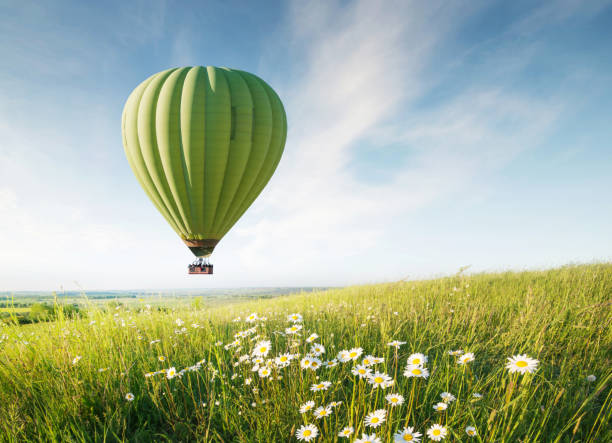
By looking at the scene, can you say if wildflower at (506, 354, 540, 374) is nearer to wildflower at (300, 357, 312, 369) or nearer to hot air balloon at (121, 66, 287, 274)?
wildflower at (300, 357, 312, 369)

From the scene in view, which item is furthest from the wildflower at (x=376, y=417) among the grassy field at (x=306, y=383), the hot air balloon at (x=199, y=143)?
the hot air balloon at (x=199, y=143)

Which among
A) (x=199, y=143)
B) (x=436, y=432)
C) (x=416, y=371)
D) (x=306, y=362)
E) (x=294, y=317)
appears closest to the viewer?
(x=436, y=432)

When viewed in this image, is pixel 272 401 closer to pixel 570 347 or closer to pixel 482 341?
pixel 482 341

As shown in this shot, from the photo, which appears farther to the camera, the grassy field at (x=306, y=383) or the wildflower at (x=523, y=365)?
the grassy field at (x=306, y=383)

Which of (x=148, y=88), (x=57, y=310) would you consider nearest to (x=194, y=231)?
(x=148, y=88)

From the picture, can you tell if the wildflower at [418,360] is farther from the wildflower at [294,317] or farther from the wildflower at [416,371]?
the wildflower at [294,317]

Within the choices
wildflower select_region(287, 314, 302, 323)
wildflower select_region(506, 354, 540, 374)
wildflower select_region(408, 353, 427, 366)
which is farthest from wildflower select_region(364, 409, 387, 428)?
wildflower select_region(287, 314, 302, 323)

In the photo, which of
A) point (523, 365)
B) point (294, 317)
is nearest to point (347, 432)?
point (523, 365)

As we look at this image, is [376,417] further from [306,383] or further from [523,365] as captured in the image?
[523,365]
